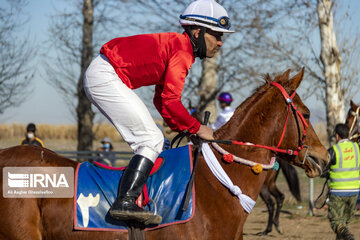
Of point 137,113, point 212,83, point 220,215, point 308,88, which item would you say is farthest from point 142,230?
point 212,83

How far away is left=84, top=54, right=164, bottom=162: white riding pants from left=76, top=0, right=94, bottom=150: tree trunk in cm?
1193

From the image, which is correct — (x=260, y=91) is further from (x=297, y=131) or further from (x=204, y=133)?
(x=204, y=133)

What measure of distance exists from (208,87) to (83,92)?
15.7 ft

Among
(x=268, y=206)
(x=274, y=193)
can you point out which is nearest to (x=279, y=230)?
(x=268, y=206)

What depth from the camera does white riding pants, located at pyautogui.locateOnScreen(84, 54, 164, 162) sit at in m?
3.57

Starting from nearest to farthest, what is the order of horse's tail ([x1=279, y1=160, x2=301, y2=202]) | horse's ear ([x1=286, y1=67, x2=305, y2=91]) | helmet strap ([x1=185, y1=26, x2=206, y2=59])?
helmet strap ([x1=185, y1=26, x2=206, y2=59]), horse's ear ([x1=286, y1=67, x2=305, y2=91]), horse's tail ([x1=279, y1=160, x2=301, y2=202])

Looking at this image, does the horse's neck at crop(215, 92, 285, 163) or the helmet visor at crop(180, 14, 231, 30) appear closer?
the helmet visor at crop(180, 14, 231, 30)

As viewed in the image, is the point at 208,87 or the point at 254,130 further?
the point at 208,87

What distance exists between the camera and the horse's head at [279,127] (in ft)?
12.8

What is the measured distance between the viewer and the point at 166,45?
3.59 metres

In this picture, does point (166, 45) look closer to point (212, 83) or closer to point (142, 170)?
point (142, 170)

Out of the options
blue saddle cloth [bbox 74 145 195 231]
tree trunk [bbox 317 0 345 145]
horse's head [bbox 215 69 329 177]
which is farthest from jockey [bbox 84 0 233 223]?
tree trunk [bbox 317 0 345 145]

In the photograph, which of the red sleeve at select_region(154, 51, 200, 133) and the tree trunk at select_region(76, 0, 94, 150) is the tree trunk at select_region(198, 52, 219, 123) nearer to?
the tree trunk at select_region(76, 0, 94, 150)

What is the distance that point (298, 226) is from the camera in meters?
9.11
